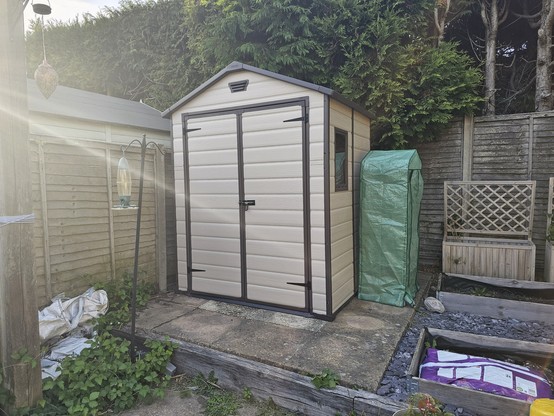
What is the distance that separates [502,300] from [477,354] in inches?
38.3

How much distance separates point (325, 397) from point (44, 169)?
3.00m

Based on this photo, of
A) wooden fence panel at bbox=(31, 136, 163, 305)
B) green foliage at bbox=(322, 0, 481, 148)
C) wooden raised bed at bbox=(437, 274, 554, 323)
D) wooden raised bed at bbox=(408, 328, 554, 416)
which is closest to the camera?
wooden raised bed at bbox=(408, 328, 554, 416)

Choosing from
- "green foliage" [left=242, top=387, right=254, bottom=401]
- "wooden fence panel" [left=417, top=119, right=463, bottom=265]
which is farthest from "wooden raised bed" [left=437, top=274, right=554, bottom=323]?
"green foliage" [left=242, top=387, right=254, bottom=401]

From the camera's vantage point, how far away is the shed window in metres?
3.51

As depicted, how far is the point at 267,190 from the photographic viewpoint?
3.48 m

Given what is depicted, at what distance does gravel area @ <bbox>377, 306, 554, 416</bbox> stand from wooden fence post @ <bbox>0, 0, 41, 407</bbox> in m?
2.27

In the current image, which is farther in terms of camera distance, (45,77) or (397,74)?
(397,74)

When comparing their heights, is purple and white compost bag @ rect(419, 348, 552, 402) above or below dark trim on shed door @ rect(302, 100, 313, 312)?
below

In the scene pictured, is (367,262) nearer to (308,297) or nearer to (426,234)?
(308,297)

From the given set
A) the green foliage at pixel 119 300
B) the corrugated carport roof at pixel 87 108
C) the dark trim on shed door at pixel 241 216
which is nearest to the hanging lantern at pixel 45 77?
the corrugated carport roof at pixel 87 108

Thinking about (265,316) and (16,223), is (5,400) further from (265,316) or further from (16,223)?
(265,316)

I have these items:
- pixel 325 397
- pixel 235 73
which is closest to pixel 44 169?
pixel 235 73

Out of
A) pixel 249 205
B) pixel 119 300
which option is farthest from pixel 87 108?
pixel 249 205

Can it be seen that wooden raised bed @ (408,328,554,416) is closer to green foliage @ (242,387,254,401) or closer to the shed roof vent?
green foliage @ (242,387,254,401)
